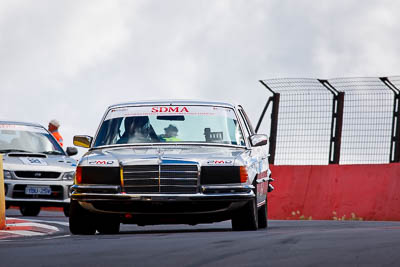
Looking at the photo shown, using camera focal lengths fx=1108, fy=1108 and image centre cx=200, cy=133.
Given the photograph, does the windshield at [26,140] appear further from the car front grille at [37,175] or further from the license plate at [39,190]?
the license plate at [39,190]

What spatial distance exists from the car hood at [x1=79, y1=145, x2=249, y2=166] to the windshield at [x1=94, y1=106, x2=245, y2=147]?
44 cm

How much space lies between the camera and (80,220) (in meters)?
12.1

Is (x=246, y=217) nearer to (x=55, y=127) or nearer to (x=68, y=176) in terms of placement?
(x=68, y=176)

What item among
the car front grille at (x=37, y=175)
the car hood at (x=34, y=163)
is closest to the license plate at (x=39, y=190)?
the car front grille at (x=37, y=175)

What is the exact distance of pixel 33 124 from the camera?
20.0 m

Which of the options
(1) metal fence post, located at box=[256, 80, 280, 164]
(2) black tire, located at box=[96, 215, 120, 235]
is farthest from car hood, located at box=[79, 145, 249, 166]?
(1) metal fence post, located at box=[256, 80, 280, 164]

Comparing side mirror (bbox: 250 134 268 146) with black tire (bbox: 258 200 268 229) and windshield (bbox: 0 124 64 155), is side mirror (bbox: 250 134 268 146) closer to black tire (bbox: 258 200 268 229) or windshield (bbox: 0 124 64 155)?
black tire (bbox: 258 200 268 229)

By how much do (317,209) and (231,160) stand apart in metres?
6.79

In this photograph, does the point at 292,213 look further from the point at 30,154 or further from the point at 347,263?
the point at 347,263

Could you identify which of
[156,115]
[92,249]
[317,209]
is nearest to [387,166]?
[317,209]

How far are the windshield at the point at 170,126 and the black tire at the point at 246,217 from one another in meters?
1.02

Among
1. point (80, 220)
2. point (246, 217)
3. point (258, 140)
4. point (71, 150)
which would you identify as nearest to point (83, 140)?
point (80, 220)

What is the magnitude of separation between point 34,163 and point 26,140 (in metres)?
1.12

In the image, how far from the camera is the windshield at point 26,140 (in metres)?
19.3
